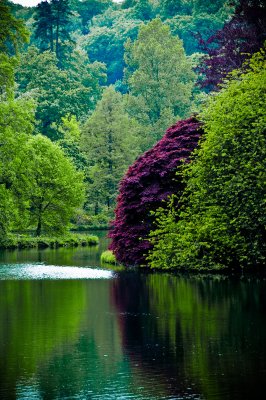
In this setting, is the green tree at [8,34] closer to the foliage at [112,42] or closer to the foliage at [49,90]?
the foliage at [49,90]

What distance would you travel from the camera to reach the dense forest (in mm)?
29672

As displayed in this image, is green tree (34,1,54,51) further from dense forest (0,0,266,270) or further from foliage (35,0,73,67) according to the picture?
dense forest (0,0,266,270)

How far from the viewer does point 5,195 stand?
4638 centimetres

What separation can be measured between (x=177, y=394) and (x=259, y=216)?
54.6 ft

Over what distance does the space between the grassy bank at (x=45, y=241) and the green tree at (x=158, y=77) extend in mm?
27113

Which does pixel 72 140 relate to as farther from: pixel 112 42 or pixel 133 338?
pixel 133 338

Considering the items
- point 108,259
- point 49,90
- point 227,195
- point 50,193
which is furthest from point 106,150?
point 227,195

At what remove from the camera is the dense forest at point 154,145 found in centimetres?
2967

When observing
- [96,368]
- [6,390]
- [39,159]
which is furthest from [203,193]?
[39,159]

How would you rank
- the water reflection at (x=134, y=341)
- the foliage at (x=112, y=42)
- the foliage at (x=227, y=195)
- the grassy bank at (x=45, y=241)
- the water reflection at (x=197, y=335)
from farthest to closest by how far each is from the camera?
the foliage at (x=112, y=42) → the grassy bank at (x=45, y=241) → the foliage at (x=227, y=195) → the water reflection at (x=197, y=335) → the water reflection at (x=134, y=341)

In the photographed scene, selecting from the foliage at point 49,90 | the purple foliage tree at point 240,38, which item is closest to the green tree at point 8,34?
the purple foliage tree at point 240,38

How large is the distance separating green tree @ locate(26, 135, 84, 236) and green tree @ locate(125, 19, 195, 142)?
25294 mm

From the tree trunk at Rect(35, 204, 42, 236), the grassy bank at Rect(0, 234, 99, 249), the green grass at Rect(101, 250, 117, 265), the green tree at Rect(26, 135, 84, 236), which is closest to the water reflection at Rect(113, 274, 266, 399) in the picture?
the green grass at Rect(101, 250, 117, 265)

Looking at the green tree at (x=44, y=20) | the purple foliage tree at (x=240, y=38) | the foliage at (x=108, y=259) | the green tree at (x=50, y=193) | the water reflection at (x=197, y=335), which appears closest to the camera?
the water reflection at (x=197, y=335)
